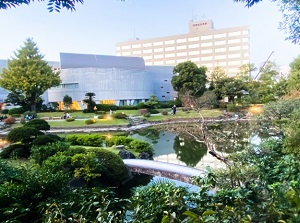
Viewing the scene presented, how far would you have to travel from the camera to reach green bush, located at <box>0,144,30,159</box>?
8.92m

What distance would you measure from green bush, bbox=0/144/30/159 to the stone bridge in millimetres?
3700

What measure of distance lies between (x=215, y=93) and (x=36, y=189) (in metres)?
29.3

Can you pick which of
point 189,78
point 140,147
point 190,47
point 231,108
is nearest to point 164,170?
point 140,147

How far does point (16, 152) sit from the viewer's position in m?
8.95

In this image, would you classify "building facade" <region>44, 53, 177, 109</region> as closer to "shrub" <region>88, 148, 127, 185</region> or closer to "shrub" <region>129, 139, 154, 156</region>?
"shrub" <region>129, 139, 154, 156</region>

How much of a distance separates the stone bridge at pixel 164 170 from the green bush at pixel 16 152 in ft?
12.1

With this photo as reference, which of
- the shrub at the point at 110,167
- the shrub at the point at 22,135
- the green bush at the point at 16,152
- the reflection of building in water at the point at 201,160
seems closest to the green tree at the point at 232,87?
the reflection of building in water at the point at 201,160

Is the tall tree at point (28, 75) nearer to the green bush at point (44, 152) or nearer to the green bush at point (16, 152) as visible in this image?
the green bush at point (16, 152)

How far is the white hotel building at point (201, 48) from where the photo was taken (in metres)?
59.7

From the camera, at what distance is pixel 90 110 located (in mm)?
29531

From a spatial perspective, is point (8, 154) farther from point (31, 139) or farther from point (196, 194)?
point (196, 194)

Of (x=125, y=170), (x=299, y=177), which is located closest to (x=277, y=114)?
(x=125, y=170)

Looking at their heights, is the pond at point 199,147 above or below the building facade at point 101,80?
below

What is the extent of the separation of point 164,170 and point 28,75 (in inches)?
932
